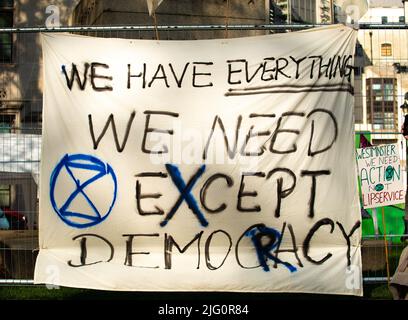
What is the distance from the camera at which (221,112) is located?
584cm

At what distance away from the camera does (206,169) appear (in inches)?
230

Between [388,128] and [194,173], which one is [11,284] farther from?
[388,128]

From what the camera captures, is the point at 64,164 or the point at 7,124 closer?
the point at 64,164

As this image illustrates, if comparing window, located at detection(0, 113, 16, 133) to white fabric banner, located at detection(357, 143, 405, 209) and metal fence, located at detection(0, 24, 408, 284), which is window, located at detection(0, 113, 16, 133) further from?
white fabric banner, located at detection(357, 143, 405, 209)

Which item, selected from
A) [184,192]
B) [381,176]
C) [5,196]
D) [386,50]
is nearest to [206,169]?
[184,192]

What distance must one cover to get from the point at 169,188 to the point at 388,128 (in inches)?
98.2

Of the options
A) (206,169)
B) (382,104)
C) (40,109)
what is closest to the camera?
(206,169)

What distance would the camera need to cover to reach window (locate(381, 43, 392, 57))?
6559mm

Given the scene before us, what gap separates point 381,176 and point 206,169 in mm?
2673

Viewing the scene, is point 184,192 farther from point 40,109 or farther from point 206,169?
point 40,109

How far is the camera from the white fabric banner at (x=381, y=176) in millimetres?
7371

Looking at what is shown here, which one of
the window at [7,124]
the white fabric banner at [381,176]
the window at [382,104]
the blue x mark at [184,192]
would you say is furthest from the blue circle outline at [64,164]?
the white fabric banner at [381,176]
